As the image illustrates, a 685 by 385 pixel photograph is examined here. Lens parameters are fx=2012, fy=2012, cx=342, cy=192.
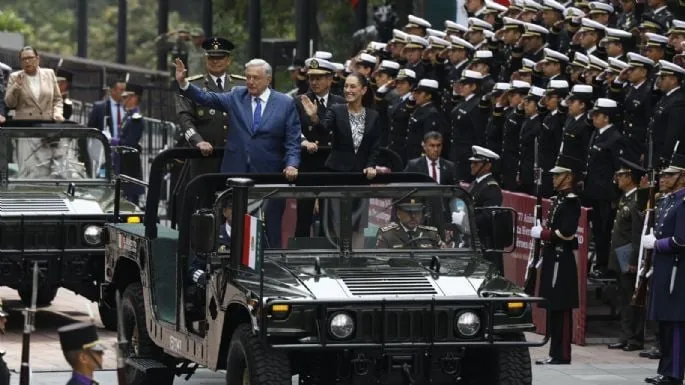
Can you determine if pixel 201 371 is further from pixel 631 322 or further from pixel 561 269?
pixel 631 322

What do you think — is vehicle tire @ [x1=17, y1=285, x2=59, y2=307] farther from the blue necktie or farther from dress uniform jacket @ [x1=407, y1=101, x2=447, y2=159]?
the blue necktie

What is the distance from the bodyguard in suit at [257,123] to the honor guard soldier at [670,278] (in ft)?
11.6

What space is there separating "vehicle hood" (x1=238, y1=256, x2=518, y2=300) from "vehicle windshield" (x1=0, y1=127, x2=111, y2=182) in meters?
7.42

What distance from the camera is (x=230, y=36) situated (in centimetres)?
4559

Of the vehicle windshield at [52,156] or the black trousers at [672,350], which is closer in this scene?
the black trousers at [672,350]

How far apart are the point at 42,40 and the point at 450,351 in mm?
61608

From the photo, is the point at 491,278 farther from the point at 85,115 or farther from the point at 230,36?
the point at 230,36

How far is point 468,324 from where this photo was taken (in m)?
13.4

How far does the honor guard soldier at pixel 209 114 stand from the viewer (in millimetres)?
16844

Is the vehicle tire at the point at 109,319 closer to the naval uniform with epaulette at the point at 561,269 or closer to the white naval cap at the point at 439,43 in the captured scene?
the naval uniform with epaulette at the point at 561,269

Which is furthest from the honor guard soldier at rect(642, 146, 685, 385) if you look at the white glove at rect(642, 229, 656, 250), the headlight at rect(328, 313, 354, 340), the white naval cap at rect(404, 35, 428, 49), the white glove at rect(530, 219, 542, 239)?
the white naval cap at rect(404, 35, 428, 49)

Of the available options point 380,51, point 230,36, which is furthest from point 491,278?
point 230,36

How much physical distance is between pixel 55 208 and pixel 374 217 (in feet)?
20.1

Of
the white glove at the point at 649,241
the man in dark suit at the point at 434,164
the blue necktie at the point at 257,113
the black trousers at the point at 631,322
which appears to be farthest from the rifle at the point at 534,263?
the blue necktie at the point at 257,113
